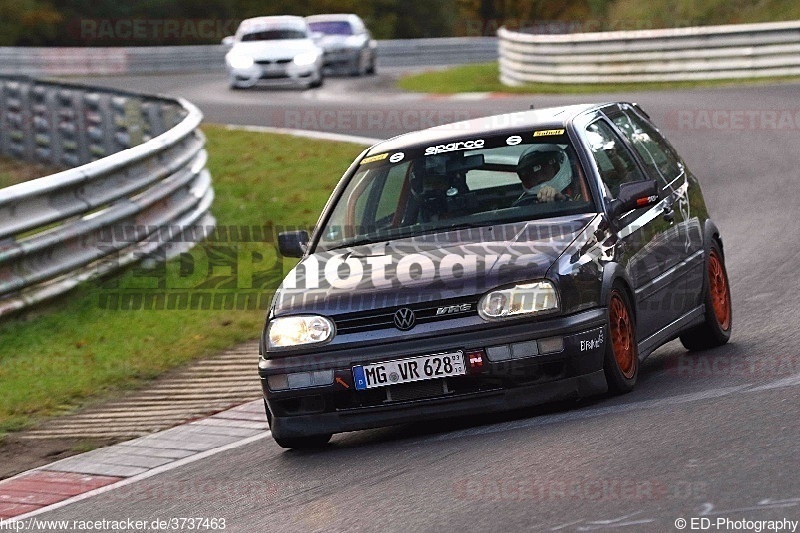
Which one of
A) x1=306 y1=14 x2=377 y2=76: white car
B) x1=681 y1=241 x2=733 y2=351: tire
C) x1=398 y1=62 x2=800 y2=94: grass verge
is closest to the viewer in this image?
x1=681 y1=241 x2=733 y2=351: tire

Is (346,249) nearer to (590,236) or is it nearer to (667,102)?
(590,236)

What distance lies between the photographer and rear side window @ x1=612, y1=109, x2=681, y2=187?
8.85 metres

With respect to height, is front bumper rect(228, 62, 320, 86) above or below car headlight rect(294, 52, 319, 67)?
below

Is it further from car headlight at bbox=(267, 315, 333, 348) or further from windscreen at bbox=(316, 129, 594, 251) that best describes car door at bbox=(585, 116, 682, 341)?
car headlight at bbox=(267, 315, 333, 348)

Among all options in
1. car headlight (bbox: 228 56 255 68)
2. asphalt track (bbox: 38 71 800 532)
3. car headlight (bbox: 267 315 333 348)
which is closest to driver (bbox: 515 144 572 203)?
asphalt track (bbox: 38 71 800 532)

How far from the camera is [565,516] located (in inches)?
211

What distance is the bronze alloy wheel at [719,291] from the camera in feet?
29.5

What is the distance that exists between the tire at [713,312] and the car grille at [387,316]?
7.24 ft

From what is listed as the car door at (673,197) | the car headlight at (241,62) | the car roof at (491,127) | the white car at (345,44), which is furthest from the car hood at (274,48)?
the car roof at (491,127)

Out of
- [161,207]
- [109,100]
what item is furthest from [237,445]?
[109,100]

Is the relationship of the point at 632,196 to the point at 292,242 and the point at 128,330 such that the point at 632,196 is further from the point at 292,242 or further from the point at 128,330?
Answer: the point at 128,330

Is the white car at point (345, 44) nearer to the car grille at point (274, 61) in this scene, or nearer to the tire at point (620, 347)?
the car grille at point (274, 61)

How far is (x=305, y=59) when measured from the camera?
32812 millimetres

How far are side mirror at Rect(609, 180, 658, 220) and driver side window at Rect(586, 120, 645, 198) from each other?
11 cm
